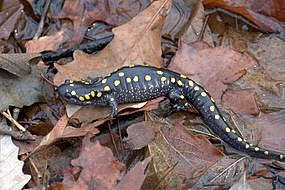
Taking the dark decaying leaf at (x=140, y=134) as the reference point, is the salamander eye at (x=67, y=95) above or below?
above

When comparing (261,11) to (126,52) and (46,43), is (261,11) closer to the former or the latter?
(126,52)

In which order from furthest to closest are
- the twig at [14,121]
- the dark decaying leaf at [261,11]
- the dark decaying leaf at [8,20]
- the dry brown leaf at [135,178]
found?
the dark decaying leaf at [261,11]
the dark decaying leaf at [8,20]
the twig at [14,121]
the dry brown leaf at [135,178]

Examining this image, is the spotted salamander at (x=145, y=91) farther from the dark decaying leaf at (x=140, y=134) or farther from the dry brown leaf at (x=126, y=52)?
the dark decaying leaf at (x=140, y=134)

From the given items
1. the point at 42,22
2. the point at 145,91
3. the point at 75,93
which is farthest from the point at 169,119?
the point at 42,22

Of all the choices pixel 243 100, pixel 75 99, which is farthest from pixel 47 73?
pixel 243 100

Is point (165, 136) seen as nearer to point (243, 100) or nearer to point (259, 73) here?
point (243, 100)

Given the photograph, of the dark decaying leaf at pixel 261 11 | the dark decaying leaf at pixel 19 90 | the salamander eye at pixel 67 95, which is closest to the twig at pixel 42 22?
the dark decaying leaf at pixel 19 90
